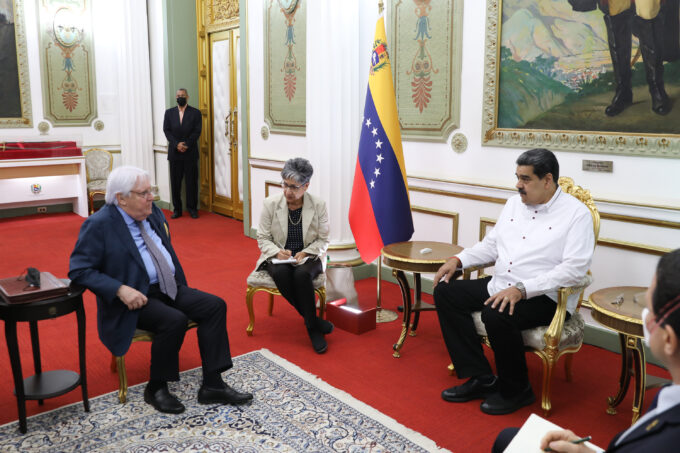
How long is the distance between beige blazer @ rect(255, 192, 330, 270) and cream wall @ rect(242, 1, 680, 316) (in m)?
1.10

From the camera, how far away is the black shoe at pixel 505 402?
299cm

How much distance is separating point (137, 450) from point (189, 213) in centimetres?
608

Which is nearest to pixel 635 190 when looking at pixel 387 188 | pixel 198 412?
pixel 387 188

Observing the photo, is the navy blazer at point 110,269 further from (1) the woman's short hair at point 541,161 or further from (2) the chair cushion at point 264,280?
(1) the woman's short hair at point 541,161

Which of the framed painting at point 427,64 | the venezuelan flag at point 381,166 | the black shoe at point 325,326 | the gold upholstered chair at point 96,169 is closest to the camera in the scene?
the black shoe at point 325,326

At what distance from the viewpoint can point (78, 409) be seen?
3.00 metres

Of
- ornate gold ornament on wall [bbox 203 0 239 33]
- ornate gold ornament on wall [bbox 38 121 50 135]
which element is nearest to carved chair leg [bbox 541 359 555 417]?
ornate gold ornament on wall [bbox 203 0 239 33]

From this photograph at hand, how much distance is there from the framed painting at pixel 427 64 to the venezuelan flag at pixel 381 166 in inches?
17.3

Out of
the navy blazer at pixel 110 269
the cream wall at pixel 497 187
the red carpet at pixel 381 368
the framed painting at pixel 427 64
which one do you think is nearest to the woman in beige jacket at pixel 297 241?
the red carpet at pixel 381 368

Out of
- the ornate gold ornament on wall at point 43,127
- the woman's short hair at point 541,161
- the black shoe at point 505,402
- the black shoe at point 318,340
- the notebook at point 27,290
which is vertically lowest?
the black shoe at point 505,402

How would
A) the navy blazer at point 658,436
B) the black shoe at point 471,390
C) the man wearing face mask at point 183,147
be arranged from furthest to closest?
the man wearing face mask at point 183,147 < the black shoe at point 471,390 < the navy blazer at point 658,436

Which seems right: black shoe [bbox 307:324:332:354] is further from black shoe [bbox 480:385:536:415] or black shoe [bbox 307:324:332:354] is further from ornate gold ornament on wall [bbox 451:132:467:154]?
ornate gold ornament on wall [bbox 451:132:467:154]

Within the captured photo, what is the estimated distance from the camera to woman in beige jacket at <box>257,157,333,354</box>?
382cm

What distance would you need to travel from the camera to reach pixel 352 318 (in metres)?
4.07
